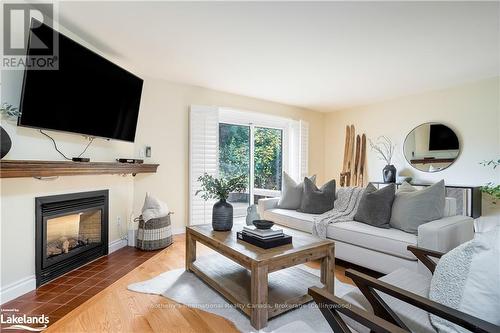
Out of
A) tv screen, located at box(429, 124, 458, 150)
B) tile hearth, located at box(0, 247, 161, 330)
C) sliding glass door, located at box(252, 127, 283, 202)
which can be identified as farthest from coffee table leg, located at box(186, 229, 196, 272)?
tv screen, located at box(429, 124, 458, 150)

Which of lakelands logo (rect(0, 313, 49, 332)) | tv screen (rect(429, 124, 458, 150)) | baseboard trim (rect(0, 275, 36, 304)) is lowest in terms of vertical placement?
lakelands logo (rect(0, 313, 49, 332))

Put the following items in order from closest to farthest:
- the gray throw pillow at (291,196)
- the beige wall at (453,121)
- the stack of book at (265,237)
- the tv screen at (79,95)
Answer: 1. the stack of book at (265,237)
2. the tv screen at (79,95)
3. the gray throw pillow at (291,196)
4. the beige wall at (453,121)

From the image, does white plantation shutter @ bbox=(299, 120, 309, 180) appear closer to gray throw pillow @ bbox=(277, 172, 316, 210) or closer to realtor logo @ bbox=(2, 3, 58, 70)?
gray throw pillow @ bbox=(277, 172, 316, 210)

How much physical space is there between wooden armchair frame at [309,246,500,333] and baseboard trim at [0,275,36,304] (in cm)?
229

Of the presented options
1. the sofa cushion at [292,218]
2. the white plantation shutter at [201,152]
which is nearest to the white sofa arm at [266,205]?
the sofa cushion at [292,218]

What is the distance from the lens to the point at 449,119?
4160 mm

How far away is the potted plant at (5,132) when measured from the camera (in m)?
1.83

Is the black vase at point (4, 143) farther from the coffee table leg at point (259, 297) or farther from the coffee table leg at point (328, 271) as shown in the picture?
the coffee table leg at point (328, 271)

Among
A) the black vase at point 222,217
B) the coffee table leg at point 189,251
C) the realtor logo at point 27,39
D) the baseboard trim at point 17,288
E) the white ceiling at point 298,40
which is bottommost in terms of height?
the baseboard trim at point 17,288

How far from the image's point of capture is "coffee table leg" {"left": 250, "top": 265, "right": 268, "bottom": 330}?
166 centimetres

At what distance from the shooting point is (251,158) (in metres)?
4.93

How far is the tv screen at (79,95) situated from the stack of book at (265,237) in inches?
74.0

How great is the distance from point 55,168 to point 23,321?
1096 millimetres

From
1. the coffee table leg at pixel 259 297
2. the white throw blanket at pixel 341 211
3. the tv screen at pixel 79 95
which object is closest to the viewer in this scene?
the coffee table leg at pixel 259 297
